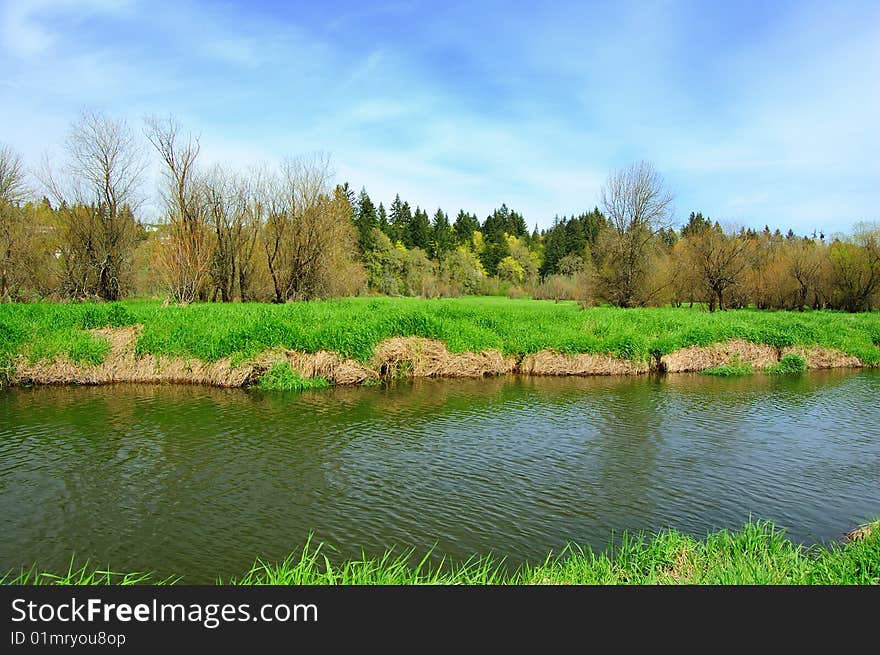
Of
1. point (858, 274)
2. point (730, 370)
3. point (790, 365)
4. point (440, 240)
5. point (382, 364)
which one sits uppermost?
point (440, 240)

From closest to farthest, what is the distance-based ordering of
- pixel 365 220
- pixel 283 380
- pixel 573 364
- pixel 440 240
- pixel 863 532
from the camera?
pixel 863 532
pixel 283 380
pixel 573 364
pixel 365 220
pixel 440 240

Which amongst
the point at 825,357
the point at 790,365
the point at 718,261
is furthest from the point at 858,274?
the point at 790,365

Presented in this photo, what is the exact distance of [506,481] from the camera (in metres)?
9.70

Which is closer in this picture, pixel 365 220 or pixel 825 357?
pixel 825 357

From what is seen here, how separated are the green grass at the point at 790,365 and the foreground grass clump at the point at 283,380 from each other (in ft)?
62.1

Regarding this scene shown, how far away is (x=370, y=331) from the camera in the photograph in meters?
19.4

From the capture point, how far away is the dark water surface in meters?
7.49

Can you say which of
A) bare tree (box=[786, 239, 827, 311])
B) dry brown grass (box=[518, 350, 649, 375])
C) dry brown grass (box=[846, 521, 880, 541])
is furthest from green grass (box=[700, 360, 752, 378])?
bare tree (box=[786, 239, 827, 311])

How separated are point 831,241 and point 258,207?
A: 54608 millimetres

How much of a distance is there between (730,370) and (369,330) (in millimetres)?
14700

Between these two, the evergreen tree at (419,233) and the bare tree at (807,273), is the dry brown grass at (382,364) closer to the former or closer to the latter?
the bare tree at (807,273)

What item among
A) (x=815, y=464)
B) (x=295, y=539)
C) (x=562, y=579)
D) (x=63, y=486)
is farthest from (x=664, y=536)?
(x=63, y=486)

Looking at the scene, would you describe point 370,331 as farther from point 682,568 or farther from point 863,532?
point 863,532

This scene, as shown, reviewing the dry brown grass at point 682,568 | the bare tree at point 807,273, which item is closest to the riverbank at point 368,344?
the dry brown grass at point 682,568
